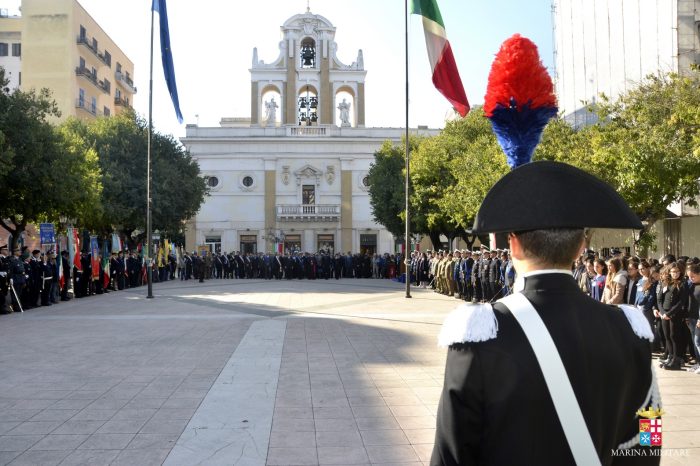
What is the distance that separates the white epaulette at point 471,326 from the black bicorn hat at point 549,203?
0.28m

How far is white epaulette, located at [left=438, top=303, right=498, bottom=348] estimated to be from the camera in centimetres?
207

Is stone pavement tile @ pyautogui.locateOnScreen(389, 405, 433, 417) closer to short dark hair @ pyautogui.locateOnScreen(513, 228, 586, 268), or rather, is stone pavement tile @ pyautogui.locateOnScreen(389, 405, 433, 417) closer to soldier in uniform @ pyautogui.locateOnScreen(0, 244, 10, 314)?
short dark hair @ pyautogui.locateOnScreen(513, 228, 586, 268)

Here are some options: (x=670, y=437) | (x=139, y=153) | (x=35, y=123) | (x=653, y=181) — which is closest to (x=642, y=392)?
(x=670, y=437)

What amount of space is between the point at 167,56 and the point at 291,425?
58.6 feet

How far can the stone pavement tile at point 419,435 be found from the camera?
601 cm

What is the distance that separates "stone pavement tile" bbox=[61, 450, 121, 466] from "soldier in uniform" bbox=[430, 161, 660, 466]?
4197mm

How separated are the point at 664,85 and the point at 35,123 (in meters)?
21.7

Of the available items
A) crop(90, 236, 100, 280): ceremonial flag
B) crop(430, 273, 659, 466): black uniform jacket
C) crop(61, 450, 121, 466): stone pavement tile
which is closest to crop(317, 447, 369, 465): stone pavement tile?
crop(61, 450, 121, 466): stone pavement tile

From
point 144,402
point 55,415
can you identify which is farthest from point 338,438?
point 55,415

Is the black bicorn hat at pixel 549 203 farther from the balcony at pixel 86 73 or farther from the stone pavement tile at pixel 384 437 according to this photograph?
the balcony at pixel 86 73

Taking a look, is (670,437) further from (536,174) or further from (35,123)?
(35,123)

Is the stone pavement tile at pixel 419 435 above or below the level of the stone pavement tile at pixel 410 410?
below

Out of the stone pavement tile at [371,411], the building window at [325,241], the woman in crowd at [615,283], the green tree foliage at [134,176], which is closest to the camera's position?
the stone pavement tile at [371,411]

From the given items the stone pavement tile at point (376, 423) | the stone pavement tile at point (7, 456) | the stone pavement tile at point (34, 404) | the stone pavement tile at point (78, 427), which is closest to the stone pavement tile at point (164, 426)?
the stone pavement tile at point (78, 427)
